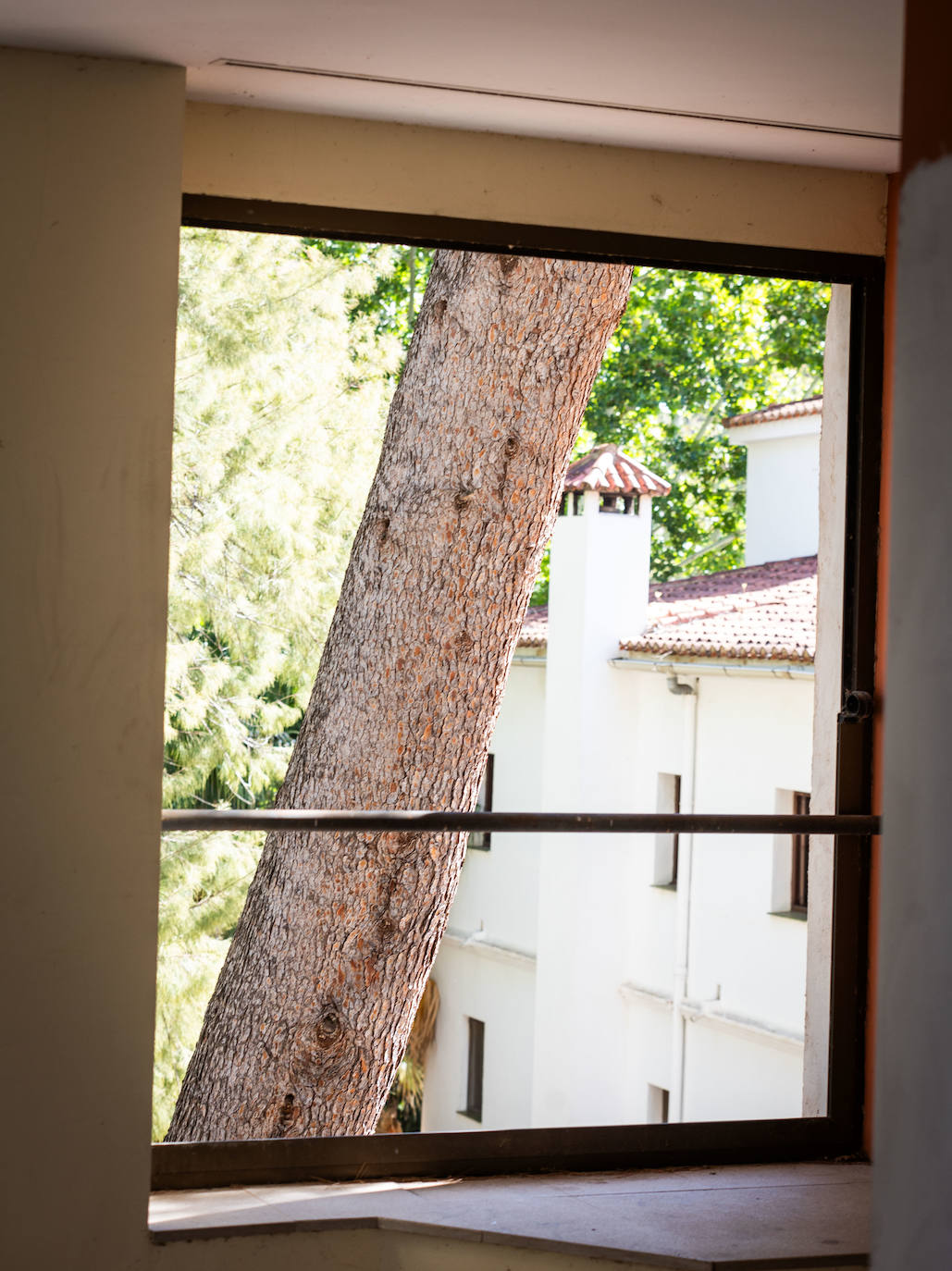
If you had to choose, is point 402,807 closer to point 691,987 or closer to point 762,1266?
point 762,1266

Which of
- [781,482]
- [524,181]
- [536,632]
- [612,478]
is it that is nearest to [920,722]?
[524,181]

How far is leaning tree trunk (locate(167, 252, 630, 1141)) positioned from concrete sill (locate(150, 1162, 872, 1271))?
1711 mm

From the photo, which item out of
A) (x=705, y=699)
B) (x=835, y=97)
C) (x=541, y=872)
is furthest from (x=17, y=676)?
(x=541, y=872)

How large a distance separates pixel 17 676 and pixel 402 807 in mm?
2273

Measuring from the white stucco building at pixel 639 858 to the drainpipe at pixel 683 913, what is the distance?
2cm

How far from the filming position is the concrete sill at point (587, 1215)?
2.25 metres

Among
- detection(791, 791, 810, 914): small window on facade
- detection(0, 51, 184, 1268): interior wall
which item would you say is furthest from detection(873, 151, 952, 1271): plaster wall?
detection(791, 791, 810, 914): small window on facade

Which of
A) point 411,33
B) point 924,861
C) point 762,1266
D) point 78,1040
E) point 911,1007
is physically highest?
point 411,33

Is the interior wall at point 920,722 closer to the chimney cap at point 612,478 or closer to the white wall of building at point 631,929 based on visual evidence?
the white wall of building at point 631,929

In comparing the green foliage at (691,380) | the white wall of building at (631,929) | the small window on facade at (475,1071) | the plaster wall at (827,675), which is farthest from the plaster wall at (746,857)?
the plaster wall at (827,675)

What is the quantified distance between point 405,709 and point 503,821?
72.4 inches

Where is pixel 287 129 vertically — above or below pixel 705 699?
above

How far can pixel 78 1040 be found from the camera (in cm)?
217

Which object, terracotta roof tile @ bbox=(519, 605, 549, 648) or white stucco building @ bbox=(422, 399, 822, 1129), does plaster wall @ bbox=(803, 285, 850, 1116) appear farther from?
terracotta roof tile @ bbox=(519, 605, 549, 648)
